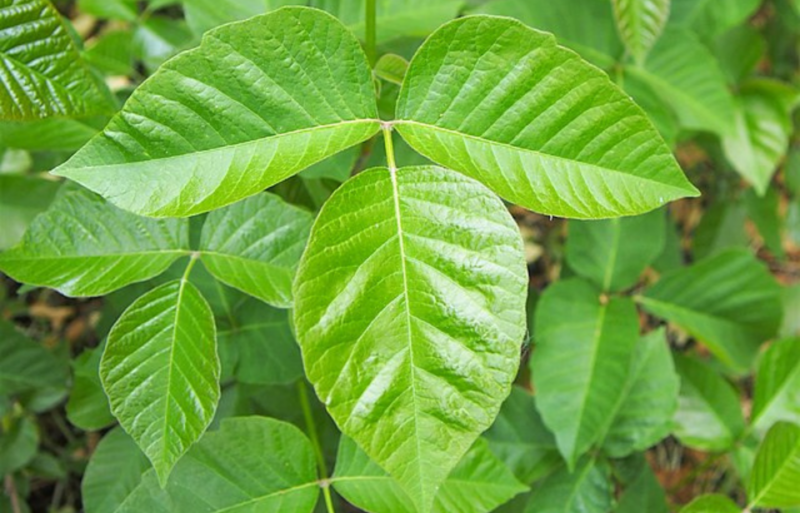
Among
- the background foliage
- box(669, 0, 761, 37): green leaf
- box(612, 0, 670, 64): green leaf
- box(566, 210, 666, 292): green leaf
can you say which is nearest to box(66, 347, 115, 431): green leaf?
the background foliage

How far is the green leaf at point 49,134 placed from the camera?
1.03m

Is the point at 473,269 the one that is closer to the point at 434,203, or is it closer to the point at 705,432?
the point at 434,203

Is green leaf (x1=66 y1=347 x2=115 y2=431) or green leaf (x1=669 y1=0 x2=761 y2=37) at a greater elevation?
green leaf (x1=669 y1=0 x2=761 y2=37)

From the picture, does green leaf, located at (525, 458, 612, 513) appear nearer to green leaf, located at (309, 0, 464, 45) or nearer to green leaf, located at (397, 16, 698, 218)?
green leaf, located at (397, 16, 698, 218)

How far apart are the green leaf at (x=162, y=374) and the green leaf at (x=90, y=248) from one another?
55 mm

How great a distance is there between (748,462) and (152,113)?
1131 mm

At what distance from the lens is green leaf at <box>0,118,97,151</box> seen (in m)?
1.03

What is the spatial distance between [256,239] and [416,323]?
0.28m

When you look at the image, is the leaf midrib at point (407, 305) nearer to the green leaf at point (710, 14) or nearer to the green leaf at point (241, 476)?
the green leaf at point (241, 476)

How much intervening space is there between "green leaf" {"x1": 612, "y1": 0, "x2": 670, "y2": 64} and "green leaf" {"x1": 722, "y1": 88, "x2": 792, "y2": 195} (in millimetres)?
438

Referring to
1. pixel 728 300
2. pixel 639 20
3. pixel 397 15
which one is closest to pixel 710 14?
pixel 639 20

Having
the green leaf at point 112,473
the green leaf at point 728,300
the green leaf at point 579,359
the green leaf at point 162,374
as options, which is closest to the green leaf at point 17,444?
the green leaf at point 112,473

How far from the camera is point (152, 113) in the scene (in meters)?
0.67

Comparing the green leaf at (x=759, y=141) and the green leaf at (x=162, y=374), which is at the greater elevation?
the green leaf at (x=759, y=141)
